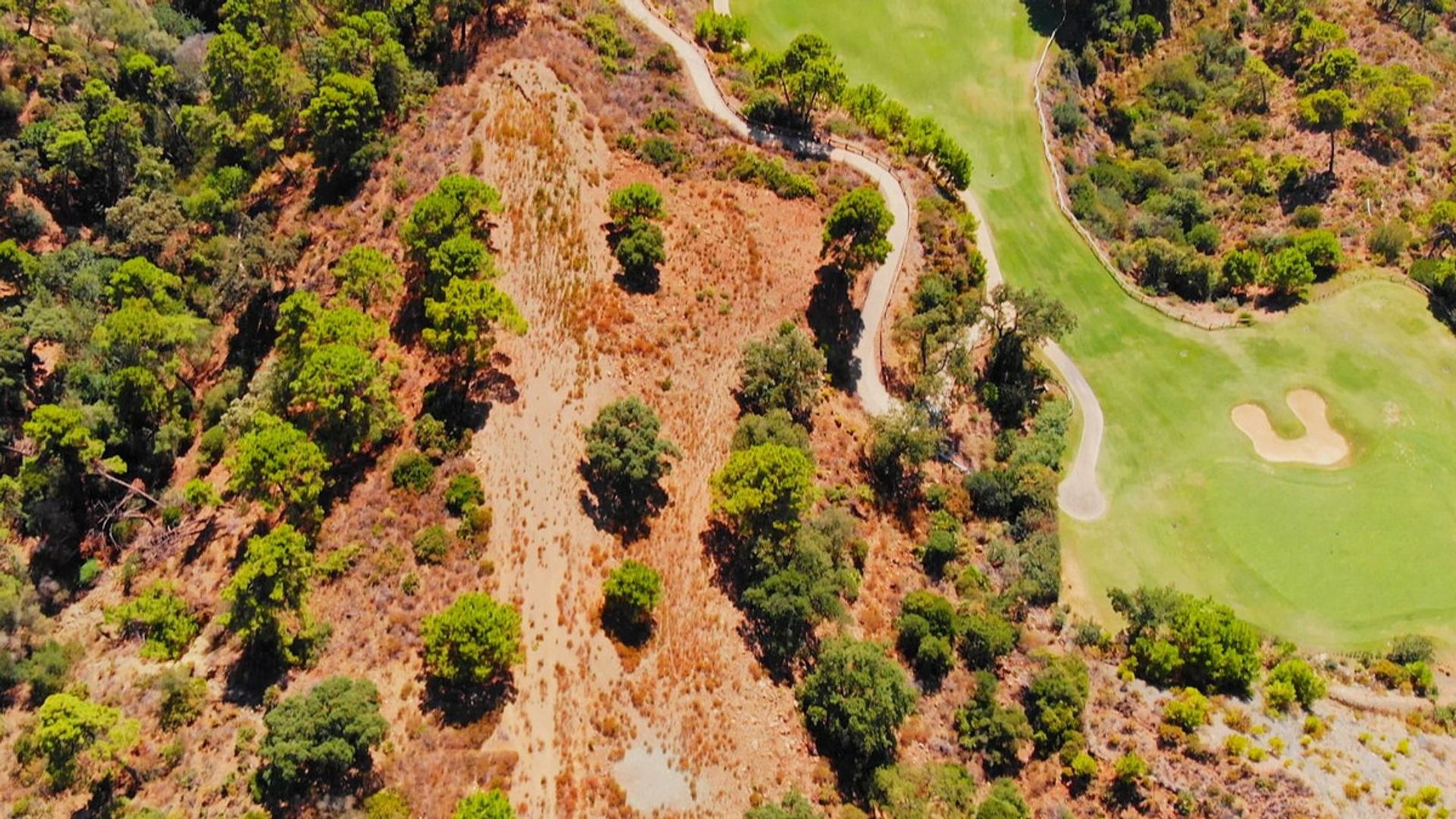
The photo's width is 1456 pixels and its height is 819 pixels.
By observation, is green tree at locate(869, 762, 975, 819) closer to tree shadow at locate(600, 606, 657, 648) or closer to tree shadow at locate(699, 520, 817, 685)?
tree shadow at locate(699, 520, 817, 685)

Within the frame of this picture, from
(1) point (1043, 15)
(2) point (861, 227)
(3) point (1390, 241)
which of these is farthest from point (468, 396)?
(3) point (1390, 241)

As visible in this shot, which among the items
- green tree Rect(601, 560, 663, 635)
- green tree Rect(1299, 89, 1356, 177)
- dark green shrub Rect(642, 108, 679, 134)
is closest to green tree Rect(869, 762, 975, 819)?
green tree Rect(601, 560, 663, 635)

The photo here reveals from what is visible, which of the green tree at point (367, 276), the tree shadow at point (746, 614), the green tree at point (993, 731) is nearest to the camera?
the green tree at point (993, 731)

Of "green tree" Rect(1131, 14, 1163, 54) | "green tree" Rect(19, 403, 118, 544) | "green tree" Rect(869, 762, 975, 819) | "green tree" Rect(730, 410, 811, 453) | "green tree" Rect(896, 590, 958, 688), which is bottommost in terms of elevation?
"green tree" Rect(19, 403, 118, 544)

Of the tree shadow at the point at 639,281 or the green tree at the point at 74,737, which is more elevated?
the tree shadow at the point at 639,281

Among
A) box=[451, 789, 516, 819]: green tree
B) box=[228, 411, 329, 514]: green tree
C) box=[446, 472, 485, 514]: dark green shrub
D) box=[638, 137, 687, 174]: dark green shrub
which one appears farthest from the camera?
box=[638, 137, 687, 174]: dark green shrub

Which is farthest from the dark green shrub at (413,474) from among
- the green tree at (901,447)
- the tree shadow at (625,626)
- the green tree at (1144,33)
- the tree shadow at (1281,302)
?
the green tree at (1144,33)

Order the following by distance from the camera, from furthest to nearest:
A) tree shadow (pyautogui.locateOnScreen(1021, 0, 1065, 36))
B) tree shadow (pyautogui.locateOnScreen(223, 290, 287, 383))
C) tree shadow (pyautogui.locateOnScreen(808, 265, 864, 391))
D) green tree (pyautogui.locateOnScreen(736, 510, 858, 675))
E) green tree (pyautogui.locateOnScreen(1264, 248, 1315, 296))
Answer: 1. tree shadow (pyautogui.locateOnScreen(1021, 0, 1065, 36))
2. green tree (pyautogui.locateOnScreen(1264, 248, 1315, 296))
3. tree shadow (pyautogui.locateOnScreen(808, 265, 864, 391))
4. tree shadow (pyautogui.locateOnScreen(223, 290, 287, 383))
5. green tree (pyautogui.locateOnScreen(736, 510, 858, 675))

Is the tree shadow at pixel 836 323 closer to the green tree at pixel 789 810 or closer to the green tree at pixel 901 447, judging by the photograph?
the green tree at pixel 901 447
